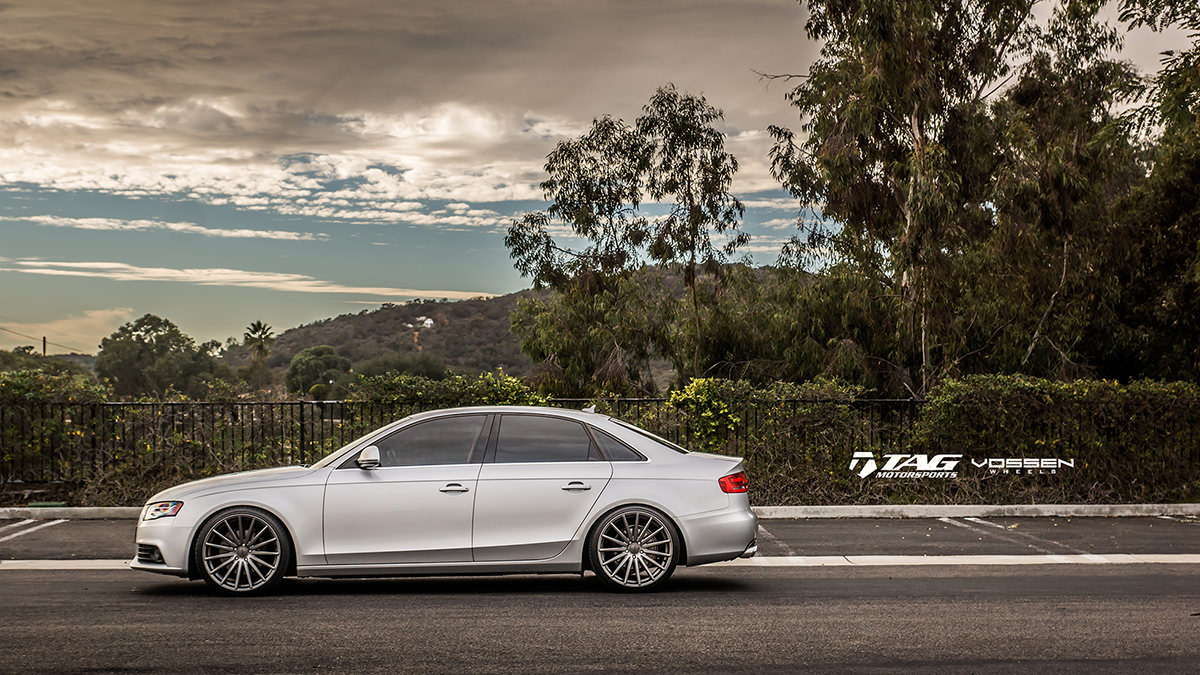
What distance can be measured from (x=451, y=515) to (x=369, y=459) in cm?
82

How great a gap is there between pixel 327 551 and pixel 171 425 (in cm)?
772

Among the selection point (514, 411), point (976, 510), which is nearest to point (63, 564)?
point (514, 411)

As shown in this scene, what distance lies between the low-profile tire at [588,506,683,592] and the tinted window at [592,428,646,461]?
459mm

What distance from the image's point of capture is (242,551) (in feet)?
28.4

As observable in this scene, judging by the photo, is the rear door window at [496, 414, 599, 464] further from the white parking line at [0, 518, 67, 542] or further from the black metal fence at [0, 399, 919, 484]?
the white parking line at [0, 518, 67, 542]

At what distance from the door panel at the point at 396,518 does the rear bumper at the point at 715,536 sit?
6.11ft

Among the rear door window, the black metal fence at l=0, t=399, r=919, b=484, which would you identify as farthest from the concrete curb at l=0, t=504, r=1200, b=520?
the rear door window

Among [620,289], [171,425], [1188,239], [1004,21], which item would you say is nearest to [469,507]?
[171,425]

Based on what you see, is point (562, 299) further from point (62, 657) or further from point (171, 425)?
point (62, 657)

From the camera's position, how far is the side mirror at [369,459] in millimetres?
8562

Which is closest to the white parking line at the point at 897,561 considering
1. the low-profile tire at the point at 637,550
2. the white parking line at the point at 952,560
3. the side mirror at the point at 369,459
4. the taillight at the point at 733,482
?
the white parking line at the point at 952,560

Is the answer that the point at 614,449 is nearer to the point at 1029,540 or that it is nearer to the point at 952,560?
the point at 952,560

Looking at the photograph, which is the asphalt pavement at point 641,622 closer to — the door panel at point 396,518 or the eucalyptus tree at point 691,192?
the door panel at point 396,518

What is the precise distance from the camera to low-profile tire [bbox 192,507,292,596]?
8586 millimetres
